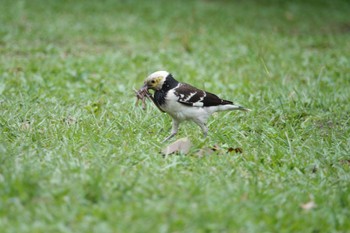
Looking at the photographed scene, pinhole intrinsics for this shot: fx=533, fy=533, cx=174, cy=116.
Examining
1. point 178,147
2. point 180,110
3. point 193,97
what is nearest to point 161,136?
point 180,110

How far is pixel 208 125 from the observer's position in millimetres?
6504

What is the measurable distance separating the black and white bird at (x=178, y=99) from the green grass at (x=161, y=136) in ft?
0.96

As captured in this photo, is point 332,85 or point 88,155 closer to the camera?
point 88,155

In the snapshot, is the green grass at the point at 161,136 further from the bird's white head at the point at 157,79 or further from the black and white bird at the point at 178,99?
the bird's white head at the point at 157,79

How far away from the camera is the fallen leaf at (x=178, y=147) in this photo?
5.33m

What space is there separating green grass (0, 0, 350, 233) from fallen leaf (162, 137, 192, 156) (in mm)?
84

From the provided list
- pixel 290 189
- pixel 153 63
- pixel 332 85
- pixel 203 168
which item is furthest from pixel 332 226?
pixel 153 63

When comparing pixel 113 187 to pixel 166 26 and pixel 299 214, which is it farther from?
pixel 166 26

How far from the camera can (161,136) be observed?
20.2 feet

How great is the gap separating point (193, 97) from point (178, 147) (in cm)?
67

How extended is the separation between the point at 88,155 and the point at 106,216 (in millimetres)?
1370

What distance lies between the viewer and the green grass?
3.94 meters

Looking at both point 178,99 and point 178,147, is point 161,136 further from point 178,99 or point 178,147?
point 178,147

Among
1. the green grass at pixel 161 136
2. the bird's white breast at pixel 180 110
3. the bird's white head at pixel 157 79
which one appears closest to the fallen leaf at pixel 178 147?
the green grass at pixel 161 136
